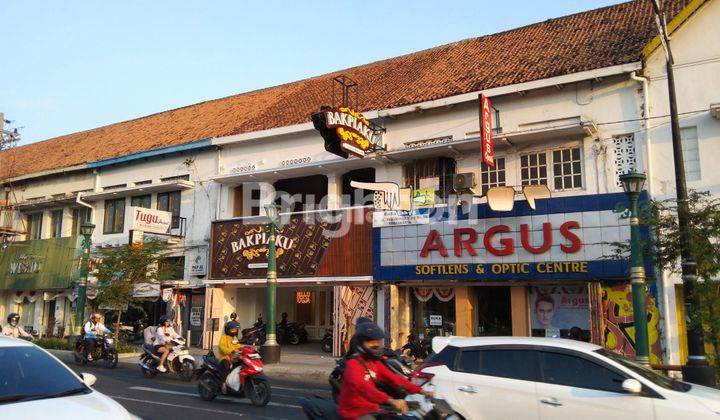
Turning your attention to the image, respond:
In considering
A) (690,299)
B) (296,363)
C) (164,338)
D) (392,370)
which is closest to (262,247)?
(296,363)

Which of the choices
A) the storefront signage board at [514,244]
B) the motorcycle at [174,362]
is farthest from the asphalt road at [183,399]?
the storefront signage board at [514,244]

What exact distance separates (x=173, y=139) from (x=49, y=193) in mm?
9195

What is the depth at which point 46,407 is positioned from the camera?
4.98m

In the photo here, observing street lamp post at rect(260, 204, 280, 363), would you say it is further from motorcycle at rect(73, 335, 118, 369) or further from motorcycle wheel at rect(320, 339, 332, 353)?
motorcycle at rect(73, 335, 118, 369)

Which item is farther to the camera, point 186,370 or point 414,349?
point 414,349

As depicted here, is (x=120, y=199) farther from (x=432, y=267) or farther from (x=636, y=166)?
(x=636, y=166)

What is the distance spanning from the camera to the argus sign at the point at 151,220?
23.5 meters

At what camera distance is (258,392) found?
37.4ft

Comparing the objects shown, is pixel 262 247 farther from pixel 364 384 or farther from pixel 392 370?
pixel 364 384

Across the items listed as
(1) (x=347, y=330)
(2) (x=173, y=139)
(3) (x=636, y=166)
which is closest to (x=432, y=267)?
(1) (x=347, y=330)

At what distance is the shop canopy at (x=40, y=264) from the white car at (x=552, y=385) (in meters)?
24.5

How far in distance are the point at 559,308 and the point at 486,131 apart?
5.76m

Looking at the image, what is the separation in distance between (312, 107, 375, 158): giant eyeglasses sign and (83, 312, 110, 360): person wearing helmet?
30.1 ft

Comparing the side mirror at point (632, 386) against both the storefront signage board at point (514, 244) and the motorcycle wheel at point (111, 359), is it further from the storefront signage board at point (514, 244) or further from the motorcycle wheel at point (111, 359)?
the motorcycle wheel at point (111, 359)
